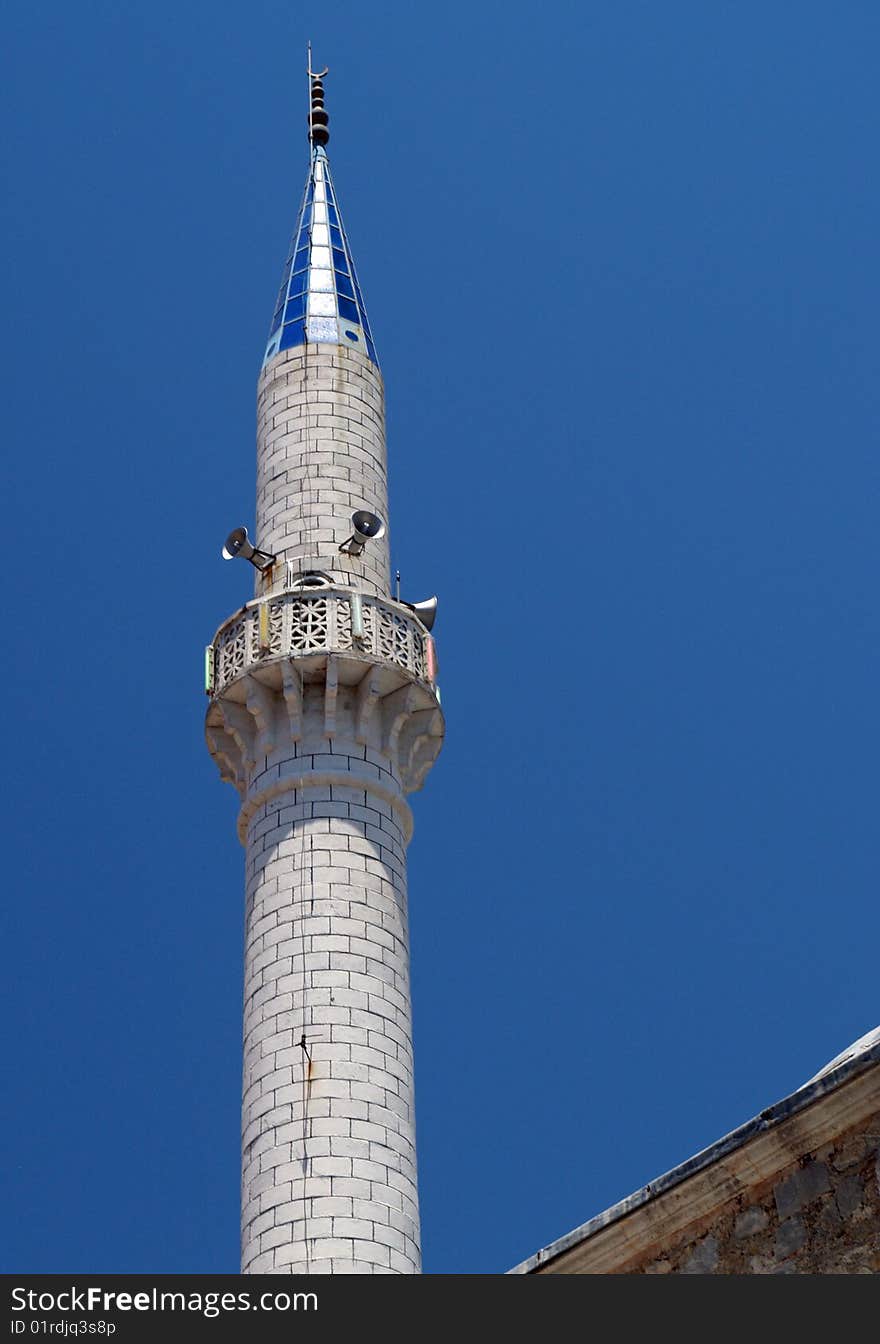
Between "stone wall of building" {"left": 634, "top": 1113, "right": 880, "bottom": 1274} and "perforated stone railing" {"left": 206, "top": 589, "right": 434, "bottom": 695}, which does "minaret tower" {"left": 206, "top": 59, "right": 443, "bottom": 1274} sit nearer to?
"perforated stone railing" {"left": 206, "top": 589, "right": 434, "bottom": 695}

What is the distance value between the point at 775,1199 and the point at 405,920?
443 inches

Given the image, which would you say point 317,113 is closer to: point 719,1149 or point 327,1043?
point 327,1043

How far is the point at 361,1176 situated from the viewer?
17375 millimetres

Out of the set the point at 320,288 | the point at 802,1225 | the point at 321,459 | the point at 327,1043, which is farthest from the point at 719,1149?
the point at 320,288

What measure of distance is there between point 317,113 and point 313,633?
983 cm

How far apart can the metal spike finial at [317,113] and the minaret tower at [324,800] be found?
4407 mm

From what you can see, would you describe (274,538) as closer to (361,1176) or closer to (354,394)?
(354,394)

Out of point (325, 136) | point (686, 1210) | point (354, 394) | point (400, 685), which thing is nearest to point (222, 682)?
point (400, 685)

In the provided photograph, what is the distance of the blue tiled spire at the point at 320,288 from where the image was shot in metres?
23.8

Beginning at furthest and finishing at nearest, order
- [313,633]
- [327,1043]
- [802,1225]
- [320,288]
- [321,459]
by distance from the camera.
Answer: [320,288], [321,459], [313,633], [327,1043], [802,1225]

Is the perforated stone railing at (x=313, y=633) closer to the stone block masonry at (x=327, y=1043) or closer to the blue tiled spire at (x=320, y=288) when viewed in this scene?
the stone block masonry at (x=327, y=1043)

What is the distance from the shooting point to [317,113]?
91.2ft

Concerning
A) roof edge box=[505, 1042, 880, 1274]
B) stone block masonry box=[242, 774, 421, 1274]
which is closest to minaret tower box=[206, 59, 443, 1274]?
stone block masonry box=[242, 774, 421, 1274]

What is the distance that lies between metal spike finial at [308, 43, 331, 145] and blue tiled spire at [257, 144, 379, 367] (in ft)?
2.44
